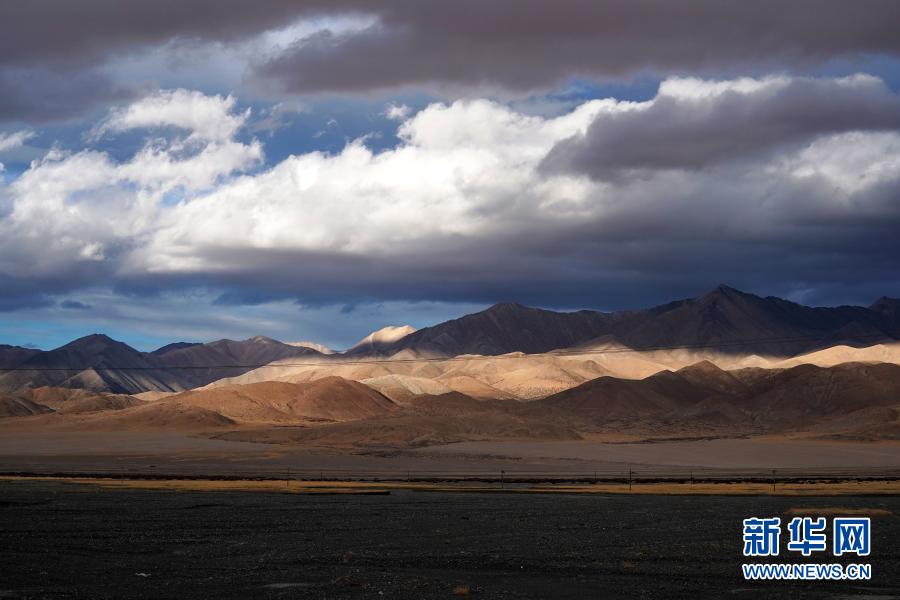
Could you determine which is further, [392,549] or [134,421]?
[134,421]

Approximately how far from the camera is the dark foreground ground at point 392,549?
27266 mm

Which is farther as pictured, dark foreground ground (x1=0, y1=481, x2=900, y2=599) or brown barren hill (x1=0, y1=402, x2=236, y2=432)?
brown barren hill (x1=0, y1=402, x2=236, y2=432)

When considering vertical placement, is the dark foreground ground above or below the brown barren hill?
below

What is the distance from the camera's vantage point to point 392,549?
35.2 metres

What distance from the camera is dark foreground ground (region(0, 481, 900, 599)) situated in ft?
89.5

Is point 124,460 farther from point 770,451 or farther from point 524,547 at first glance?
point 524,547

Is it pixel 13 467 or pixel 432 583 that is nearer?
pixel 432 583

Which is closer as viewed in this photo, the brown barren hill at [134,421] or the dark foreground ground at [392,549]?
the dark foreground ground at [392,549]

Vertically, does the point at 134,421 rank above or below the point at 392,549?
above

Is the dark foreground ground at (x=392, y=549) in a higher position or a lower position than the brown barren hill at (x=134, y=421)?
lower

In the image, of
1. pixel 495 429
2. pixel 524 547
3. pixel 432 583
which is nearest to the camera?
pixel 432 583

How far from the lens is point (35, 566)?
101ft

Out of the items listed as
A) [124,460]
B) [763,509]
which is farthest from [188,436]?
[763,509]

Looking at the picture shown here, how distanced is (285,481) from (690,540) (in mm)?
47124
